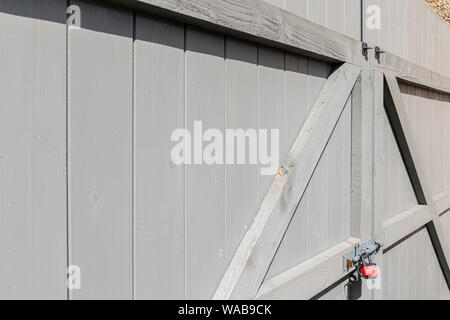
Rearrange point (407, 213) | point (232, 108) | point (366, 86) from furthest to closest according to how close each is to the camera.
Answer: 1. point (407, 213)
2. point (366, 86)
3. point (232, 108)

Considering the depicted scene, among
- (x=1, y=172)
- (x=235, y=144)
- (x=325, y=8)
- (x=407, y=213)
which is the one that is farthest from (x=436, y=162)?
(x=1, y=172)

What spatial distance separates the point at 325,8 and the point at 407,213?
1446 mm

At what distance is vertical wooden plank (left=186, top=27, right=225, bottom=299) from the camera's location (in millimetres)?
1113

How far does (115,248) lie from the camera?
0.94 metres

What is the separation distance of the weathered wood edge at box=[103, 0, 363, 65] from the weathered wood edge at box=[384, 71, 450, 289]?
573 millimetres

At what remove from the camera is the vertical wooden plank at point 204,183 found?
1113 mm

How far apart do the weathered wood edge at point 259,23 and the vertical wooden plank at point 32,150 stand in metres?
0.19

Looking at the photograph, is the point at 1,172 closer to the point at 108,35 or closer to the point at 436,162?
the point at 108,35

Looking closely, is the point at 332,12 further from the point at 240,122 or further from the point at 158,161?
the point at 158,161

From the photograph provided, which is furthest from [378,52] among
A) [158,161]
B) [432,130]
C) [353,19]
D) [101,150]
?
[101,150]

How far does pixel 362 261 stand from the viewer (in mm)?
1896

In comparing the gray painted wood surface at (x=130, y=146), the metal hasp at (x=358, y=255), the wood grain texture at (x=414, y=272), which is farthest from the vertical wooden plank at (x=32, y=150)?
the wood grain texture at (x=414, y=272)

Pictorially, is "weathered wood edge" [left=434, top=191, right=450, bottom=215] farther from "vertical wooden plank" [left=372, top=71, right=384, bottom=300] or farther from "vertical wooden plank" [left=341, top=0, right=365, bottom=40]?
"vertical wooden plank" [left=341, top=0, right=365, bottom=40]

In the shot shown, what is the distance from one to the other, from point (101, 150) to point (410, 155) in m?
2.13
